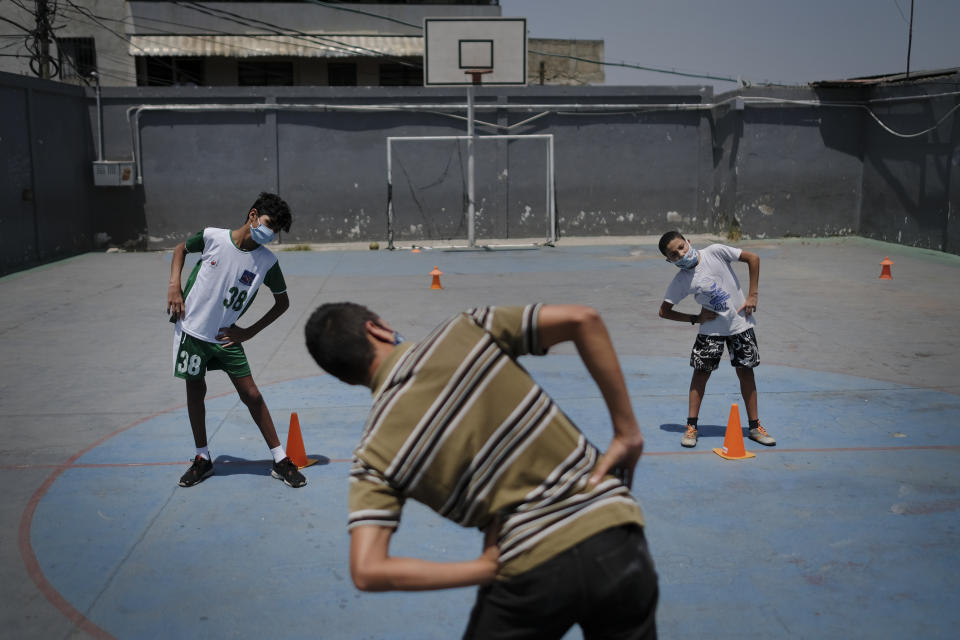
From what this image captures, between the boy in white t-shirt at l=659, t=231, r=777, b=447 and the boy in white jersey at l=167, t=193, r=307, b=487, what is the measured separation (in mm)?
2742

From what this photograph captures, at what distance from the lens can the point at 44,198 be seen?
18.9m

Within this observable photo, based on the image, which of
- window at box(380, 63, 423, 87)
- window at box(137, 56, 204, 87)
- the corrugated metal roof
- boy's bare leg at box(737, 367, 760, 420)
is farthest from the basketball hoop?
window at box(137, 56, 204, 87)

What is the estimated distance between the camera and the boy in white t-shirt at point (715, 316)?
654 cm

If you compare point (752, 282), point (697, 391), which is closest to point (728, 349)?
point (697, 391)

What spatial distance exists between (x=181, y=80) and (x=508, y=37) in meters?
17.5

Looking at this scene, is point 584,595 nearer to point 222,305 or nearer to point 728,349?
point 222,305

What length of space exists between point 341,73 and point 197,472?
29016mm

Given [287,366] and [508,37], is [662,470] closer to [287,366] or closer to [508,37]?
[287,366]

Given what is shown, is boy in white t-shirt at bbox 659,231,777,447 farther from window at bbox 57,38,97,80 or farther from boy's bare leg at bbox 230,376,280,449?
window at bbox 57,38,97,80

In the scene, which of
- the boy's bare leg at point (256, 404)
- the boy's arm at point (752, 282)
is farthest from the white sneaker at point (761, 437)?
the boy's bare leg at point (256, 404)

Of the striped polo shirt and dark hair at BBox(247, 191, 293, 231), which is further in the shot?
dark hair at BBox(247, 191, 293, 231)

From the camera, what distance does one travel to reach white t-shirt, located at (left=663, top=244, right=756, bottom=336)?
654 centimetres

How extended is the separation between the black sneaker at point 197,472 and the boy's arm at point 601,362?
416 centimetres

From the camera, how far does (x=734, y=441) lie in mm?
6324
